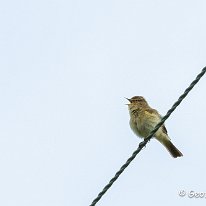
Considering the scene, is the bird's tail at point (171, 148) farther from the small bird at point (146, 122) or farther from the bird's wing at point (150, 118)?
the bird's wing at point (150, 118)

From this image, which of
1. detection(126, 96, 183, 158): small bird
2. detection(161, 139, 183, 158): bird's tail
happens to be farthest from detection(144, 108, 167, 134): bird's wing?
detection(161, 139, 183, 158): bird's tail

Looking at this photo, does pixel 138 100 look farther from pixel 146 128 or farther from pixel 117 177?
pixel 117 177

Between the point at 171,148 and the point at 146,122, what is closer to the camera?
the point at 146,122

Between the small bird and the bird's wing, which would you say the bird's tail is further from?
the bird's wing

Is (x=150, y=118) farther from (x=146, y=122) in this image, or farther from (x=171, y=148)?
(x=171, y=148)

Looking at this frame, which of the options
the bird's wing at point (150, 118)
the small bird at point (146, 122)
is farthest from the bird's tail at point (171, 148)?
the bird's wing at point (150, 118)

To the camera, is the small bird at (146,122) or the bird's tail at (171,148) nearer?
the small bird at (146,122)

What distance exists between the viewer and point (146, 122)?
1462cm

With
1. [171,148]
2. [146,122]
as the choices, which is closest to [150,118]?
[146,122]

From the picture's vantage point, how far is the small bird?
1460 cm

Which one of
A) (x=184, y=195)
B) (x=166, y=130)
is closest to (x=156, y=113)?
(x=166, y=130)

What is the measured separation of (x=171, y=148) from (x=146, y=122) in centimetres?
84

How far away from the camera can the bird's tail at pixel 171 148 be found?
1495 centimetres

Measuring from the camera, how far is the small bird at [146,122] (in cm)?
1460
